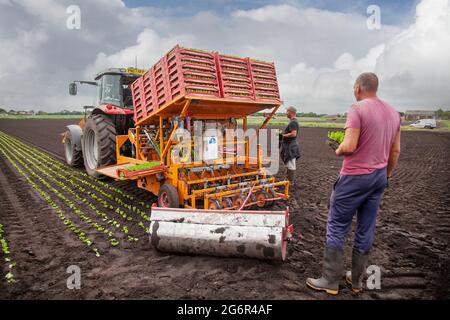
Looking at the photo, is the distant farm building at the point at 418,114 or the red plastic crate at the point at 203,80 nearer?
the red plastic crate at the point at 203,80

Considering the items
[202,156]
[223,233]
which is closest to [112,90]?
[202,156]

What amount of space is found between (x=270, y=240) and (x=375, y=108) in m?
1.58

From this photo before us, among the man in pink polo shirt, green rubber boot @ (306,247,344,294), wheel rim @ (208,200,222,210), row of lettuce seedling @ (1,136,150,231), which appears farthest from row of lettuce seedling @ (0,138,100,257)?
the man in pink polo shirt

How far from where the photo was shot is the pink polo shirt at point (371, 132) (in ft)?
8.39

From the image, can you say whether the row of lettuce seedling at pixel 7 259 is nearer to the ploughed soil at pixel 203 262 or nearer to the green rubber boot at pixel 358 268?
the ploughed soil at pixel 203 262

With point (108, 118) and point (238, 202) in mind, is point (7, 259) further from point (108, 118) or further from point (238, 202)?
point (108, 118)

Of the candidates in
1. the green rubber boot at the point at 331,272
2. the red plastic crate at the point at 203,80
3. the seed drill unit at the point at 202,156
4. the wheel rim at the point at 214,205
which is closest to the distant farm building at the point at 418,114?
the red plastic crate at the point at 203,80

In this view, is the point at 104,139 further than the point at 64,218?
Yes

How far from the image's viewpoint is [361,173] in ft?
8.60

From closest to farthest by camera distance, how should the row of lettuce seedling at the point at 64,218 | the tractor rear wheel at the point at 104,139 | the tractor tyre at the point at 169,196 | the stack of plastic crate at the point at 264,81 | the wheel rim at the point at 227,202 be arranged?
the row of lettuce seedling at the point at 64,218
the tractor tyre at the point at 169,196
the wheel rim at the point at 227,202
the stack of plastic crate at the point at 264,81
the tractor rear wheel at the point at 104,139

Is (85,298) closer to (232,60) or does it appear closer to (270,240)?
(270,240)

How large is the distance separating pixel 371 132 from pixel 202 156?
3.07m

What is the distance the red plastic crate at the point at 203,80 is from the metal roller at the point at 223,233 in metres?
1.76

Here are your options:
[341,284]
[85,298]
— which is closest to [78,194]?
[85,298]
